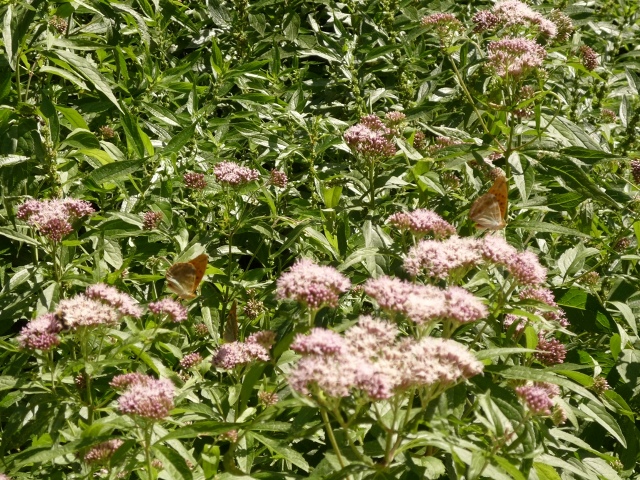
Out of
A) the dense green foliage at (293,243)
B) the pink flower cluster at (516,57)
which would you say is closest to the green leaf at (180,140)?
the dense green foliage at (293,243)

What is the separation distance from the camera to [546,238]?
14.5 ft

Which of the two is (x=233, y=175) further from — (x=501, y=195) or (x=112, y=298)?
(x=501, y=195)

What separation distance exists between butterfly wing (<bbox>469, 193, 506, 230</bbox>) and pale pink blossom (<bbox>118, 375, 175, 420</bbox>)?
1.34m

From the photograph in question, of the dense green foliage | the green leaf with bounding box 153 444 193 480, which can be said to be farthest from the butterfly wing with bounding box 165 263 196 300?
the green leaf with bounding box 153 444 193 480

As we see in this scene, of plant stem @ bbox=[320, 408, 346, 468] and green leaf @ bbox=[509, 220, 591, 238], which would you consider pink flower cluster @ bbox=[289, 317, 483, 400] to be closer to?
plant stem @ bbox=[320, 408, 346, 468]

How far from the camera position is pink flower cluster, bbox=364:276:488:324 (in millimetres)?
2398

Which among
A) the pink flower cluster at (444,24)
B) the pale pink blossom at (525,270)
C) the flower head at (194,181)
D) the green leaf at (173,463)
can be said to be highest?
the pink flower cluster at (444,24)

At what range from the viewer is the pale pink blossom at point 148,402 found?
7.68ft

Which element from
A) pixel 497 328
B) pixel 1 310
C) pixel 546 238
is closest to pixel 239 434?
pixel 497 328

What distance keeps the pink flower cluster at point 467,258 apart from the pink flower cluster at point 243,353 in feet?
1.76

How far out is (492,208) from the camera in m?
3.13

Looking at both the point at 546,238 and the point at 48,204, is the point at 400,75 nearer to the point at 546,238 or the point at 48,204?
the point at 546,238

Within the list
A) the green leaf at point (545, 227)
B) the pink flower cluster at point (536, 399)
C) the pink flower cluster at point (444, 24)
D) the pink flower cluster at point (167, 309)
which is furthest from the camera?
the pink flower cluster at point (444, 24)

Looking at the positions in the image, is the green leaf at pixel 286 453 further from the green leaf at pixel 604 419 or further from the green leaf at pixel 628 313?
the green leaf at pixel 628 313
